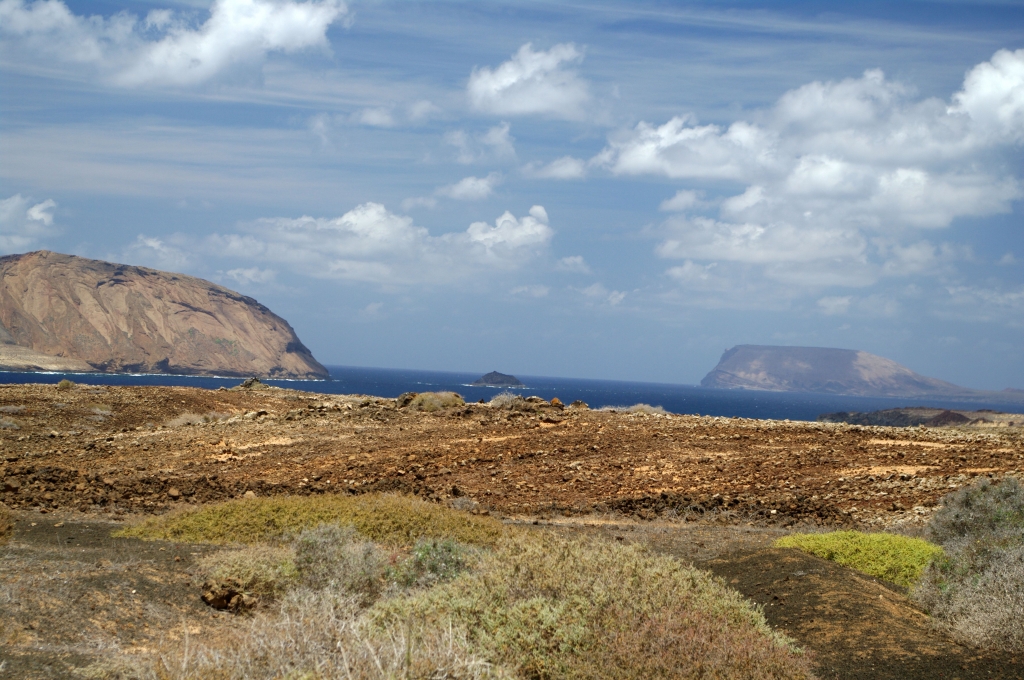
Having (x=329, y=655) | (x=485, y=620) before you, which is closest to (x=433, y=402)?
(x=485, y=620)

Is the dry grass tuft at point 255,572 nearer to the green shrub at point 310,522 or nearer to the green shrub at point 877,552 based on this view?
the green shrub at point 310,522

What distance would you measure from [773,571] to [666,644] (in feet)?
12.7

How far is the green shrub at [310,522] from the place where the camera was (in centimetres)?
1009

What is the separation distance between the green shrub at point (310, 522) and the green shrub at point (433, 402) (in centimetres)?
1318

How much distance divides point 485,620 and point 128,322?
158m

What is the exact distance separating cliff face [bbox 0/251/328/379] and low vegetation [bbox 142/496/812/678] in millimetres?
119412

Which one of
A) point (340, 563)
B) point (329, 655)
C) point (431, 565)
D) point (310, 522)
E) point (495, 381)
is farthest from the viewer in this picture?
point (495, 381)

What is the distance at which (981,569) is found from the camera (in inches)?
301

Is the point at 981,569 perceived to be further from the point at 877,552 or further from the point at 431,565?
the point at 431,565

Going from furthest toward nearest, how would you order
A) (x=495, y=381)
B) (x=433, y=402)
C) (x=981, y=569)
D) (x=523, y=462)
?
(x=495, y=381) < (x=433, y=402) < (x=523, y=462) < (x=981, y=569)

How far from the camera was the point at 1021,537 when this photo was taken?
801 cm

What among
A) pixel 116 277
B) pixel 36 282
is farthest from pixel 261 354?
pixel 36 282

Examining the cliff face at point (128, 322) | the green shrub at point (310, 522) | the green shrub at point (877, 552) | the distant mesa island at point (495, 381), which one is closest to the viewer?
the green shrub at point (877, 552)

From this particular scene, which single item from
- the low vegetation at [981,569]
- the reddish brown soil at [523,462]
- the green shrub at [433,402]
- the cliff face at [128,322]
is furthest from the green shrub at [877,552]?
the cliff face at [128,322]
